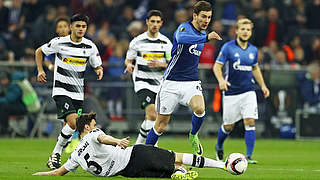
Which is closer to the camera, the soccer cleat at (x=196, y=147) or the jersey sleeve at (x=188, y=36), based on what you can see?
the jersey sleeve at (x=188, y=36)

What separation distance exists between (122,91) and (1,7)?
18.9ft

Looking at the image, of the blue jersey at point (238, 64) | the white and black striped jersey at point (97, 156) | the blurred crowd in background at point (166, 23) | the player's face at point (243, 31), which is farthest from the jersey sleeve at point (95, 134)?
the blurred crowd in background at point (166, 23)

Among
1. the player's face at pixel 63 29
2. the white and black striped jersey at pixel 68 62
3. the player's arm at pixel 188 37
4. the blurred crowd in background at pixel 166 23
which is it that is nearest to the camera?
the player's arm at pixel 188 37

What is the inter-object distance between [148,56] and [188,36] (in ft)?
11.7

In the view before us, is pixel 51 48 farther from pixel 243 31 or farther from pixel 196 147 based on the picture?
pixel 243 31

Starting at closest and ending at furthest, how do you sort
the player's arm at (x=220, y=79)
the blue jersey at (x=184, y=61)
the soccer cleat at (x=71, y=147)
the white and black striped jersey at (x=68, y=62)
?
the blue jersey at (x=184, y=61) → the white and black striped jersey at (x=68, y=62) → the player's arm at (x=220, y=79) → the soccer cleat at (x=71, y=147)

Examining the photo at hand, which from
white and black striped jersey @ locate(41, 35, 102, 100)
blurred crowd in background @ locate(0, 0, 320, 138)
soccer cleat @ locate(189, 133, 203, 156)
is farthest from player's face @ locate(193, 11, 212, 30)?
blurred crowd in background @ locate(0, 0, 320, 138)

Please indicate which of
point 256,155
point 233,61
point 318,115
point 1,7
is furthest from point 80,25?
point 1,7

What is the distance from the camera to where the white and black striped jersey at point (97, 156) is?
1013 cm

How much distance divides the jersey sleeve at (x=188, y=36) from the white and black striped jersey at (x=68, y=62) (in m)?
1.99

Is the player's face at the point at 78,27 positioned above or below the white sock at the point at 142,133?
above

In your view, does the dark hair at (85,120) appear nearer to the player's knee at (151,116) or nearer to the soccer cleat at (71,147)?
the player's knee at (151,116)

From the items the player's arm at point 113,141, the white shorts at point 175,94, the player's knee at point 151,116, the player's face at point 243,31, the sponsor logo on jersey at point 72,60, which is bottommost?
the player's knee at point 151,116

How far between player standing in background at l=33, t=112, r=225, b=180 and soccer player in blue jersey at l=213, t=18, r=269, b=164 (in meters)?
4.70
